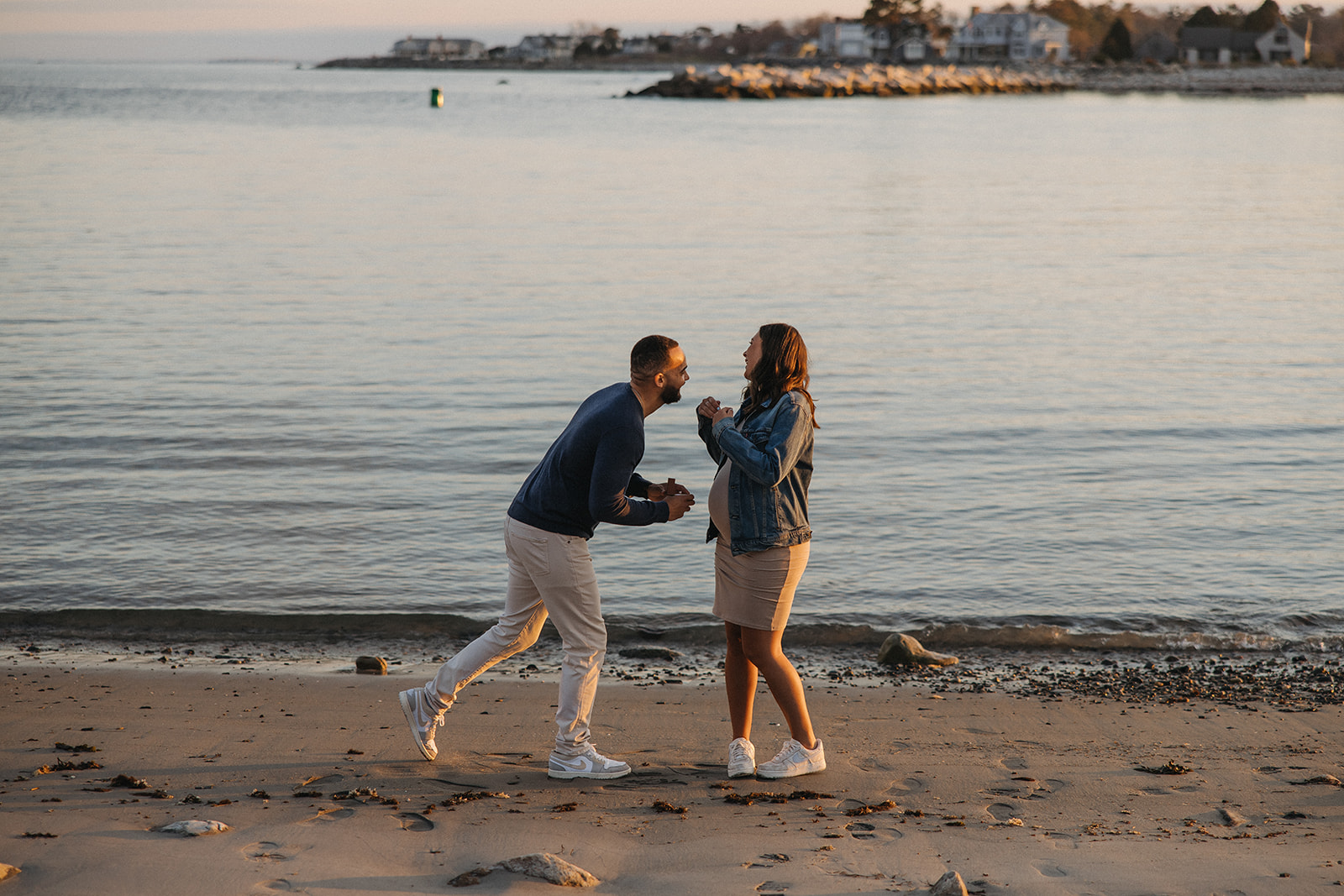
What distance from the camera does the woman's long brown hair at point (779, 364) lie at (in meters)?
4.87

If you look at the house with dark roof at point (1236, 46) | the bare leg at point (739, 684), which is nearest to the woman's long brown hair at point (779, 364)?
the bare leg at point (739, 684)

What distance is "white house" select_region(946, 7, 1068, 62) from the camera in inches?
6132

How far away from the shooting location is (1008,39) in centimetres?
15988

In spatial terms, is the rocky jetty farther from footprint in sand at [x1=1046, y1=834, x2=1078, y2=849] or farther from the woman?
footprint in sand at [x1=1046, y1=834, x2=1078, y2=849]

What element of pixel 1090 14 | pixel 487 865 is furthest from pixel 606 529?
pixel 1090 14

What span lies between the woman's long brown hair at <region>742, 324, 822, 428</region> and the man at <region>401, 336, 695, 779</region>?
12.5 inches

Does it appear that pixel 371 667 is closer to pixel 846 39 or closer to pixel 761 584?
pixel 761 584

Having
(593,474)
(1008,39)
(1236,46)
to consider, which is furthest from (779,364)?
(1008,39)

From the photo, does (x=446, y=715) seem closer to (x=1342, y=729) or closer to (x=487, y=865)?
(x=487, y=865)

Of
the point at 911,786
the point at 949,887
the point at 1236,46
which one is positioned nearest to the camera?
the point at 949,887

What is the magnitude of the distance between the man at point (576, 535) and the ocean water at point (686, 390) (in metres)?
2.86

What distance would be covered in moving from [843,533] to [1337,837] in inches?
232

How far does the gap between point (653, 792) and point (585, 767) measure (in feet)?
0.99

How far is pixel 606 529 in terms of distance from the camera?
34.4 ft
